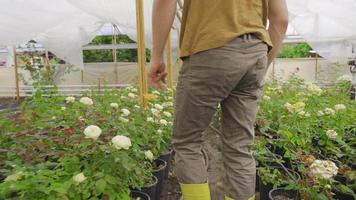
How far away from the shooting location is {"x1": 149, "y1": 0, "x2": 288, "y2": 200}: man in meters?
1.25

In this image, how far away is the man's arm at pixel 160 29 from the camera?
49.4 inches

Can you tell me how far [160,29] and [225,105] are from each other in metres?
0.38

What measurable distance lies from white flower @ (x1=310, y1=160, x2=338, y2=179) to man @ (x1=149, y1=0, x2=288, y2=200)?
278mm

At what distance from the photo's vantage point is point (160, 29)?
4.23 ft

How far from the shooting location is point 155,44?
133 centimetres

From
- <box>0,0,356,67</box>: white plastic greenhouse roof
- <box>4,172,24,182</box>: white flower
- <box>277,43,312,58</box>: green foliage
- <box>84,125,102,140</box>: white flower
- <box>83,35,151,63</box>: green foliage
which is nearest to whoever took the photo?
<box>4,172,24,182</box>: white flower

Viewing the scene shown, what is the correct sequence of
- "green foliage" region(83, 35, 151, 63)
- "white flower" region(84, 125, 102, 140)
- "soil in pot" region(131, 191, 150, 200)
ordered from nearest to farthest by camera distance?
"white flower" region(84, 125, 102, 140), "soil in pot" region(131, 191, 150, 200), "green foliage" region(83, 35, 151, 63)

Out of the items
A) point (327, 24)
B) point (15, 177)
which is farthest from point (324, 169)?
point (327, 24)

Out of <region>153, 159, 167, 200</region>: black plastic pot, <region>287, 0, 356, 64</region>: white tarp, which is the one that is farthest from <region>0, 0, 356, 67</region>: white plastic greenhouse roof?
<region>153, 159, 167, 200</region>: black plastic pot

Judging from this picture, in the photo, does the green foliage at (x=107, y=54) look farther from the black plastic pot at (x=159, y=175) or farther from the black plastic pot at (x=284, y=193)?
the black plastic pot at (x=284, y=193)

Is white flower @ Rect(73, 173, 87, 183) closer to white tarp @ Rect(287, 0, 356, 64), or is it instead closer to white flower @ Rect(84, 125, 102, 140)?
white flower @ Rect(84, 125, 102, 140)

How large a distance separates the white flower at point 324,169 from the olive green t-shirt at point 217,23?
56cm

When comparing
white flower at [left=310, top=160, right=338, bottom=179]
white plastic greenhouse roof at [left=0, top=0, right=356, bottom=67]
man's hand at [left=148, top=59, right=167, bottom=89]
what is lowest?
white flower at [left=310, top=160, right=338, bottom=179]

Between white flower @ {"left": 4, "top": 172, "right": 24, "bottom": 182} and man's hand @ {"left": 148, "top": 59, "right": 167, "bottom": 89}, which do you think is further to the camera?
man's hand @ {"left": 148, "top": 59, "right": 167, "bottom": 89}
